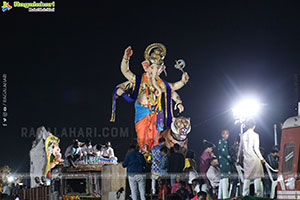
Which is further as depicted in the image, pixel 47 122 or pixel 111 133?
pixel 47 122

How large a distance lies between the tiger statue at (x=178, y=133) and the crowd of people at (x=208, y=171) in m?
3.94

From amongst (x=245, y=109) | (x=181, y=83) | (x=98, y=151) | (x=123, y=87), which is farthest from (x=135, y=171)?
(x=181, y=83)

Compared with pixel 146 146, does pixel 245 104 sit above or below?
above

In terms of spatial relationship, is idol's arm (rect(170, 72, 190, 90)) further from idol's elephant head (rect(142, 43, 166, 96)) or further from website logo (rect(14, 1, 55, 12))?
website logo (rect(14, 1, 55, 12))

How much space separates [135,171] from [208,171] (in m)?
1.86

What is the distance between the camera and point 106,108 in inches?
1094

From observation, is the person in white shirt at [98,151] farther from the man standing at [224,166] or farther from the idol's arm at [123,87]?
the man standing at [224,166]

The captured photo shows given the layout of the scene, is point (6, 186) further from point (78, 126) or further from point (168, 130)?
point (78, 126)

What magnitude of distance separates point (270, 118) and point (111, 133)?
8567 mm

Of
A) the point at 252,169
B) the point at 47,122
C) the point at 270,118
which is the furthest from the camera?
the point at 47,122

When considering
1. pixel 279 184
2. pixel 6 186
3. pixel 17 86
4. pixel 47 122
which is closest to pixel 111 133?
pixel 47 122

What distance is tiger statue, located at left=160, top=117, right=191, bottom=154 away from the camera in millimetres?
18844

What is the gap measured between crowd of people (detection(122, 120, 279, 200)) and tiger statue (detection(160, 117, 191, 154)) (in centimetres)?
394

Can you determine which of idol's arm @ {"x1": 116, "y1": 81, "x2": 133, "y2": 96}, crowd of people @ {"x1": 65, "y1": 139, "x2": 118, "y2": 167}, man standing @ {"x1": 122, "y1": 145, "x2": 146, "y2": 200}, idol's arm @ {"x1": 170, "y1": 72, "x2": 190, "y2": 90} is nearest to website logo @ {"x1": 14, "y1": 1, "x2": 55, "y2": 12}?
idol's arm @ {"x1": 116, "y1": 81, "x2": 133, "y2": 96}
